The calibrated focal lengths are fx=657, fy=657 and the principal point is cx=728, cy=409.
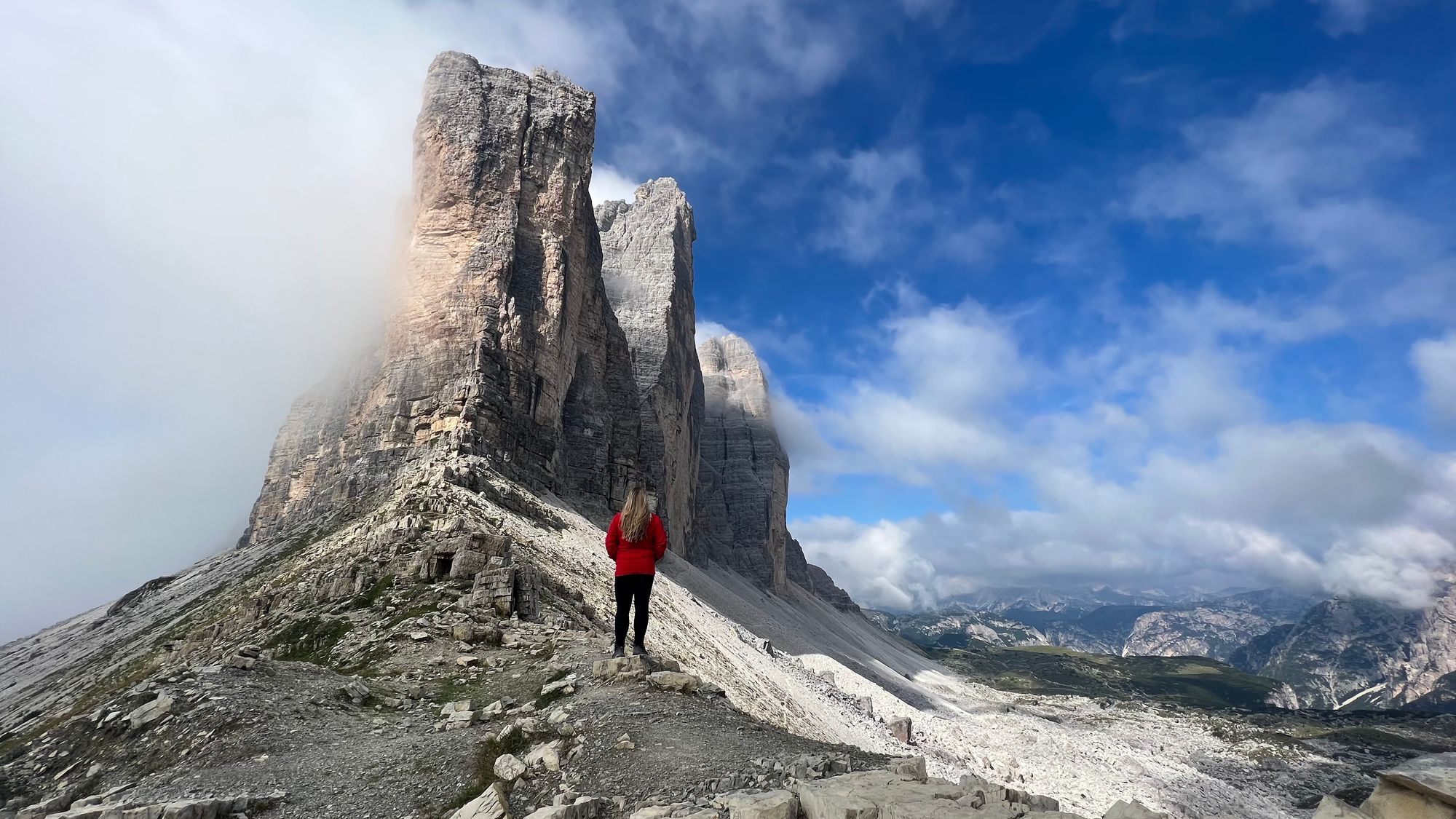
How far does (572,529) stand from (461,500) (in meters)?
8.92

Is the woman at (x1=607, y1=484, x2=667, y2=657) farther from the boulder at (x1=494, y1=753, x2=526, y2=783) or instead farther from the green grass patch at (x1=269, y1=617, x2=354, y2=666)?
the green grass patch at (x1=269, y1=617, x2=354, y2=666)

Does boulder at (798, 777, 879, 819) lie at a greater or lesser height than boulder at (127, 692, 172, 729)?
greater

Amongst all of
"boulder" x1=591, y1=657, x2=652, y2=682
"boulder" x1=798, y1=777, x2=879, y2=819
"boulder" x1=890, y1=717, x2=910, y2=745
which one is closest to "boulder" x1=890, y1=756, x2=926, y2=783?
"boulder" x1=798, y1=777, x2=879, y2=819

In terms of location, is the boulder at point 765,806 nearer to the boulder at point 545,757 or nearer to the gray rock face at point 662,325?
the boulder at point 545,757

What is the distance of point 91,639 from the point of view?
36.6m

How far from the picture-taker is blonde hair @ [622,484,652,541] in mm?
11320

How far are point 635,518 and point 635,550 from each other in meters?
0.62

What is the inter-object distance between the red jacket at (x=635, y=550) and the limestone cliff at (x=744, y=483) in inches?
3113

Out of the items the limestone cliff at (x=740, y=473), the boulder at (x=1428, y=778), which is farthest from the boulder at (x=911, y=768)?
the limestone cliff at (x=740, y=473)

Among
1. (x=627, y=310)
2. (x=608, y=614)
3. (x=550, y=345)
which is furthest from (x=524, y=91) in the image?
(x=608, y=614)

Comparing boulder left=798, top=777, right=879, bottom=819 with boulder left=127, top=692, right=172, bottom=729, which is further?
boulder left=127, top=692, right=172, bottom=729

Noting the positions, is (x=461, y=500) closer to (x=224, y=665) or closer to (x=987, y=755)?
(x=224, y=665)

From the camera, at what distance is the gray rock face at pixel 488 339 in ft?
134

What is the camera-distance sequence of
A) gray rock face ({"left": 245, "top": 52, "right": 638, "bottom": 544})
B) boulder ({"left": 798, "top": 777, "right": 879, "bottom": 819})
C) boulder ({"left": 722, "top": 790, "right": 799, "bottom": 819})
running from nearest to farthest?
boulder ({"left": 798, "top": 777, "right": 879, "bottom": 819})
boulder ({"left": 722, "top": 790, "right": 799, "bottom": 819})
gray rock face ({"left": 245, "top": 52, "right": 638, "bottom": 544})
